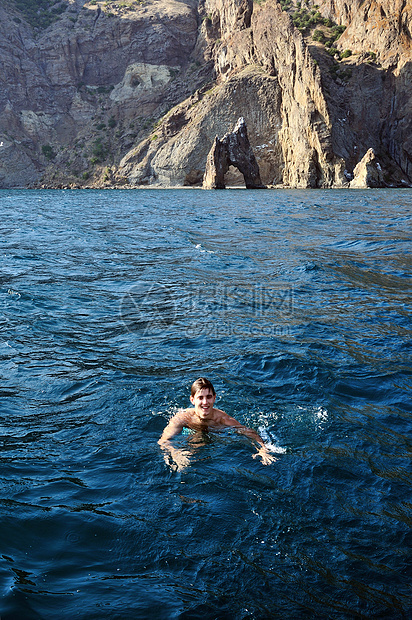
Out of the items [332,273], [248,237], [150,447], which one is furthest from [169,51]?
[150,447]

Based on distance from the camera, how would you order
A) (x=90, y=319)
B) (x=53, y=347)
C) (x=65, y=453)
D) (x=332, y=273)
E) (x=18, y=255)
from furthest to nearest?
1. (x=18, y=255)
2. (x=332, y=273)
3. (x=90, y=319)
4. (x=53, y=347)
5. (x=65, y=453)

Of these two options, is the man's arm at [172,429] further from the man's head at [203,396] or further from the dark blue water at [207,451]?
the man's head at [203,396]

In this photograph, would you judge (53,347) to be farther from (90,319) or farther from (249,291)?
(249,291)

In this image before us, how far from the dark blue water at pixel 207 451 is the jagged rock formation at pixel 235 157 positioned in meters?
62.9

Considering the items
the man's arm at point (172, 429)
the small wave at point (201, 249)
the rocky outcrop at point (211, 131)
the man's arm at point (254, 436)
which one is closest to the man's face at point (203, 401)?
the man's arm at point (172, 429)

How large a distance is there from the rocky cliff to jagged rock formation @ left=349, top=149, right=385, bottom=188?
7.39ft

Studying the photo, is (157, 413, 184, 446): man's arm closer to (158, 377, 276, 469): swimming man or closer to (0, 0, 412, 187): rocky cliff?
(158, 377, 276, 469): swimming man

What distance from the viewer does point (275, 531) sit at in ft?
15.2

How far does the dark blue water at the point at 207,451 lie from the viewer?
399 cm

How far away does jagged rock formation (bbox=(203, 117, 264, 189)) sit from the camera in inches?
2899

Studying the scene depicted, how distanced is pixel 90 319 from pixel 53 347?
168cm

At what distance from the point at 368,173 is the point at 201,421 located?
63101 millimetres

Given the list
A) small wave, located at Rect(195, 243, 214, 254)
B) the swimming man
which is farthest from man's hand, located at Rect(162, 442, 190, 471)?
small wave, located at Rect(195, 243, 214, 254)

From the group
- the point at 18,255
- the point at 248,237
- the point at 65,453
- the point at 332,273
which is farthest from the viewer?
the point at 248,237
